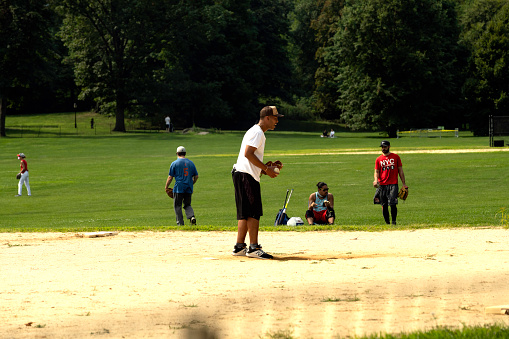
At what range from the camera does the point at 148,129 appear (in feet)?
287

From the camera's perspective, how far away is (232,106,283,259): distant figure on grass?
10.8m

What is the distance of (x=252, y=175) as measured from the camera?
10898 millimetres

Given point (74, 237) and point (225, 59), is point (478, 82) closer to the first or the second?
point (225, 59)

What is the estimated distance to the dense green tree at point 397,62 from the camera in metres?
77.6

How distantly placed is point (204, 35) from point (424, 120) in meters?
26.4

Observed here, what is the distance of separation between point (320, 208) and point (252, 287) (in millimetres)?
9069

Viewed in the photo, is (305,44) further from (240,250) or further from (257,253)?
(257,253)

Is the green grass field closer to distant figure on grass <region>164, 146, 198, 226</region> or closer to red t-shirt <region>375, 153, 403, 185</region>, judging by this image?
distant figure on grass <region>164, 146, 198, 226</region>

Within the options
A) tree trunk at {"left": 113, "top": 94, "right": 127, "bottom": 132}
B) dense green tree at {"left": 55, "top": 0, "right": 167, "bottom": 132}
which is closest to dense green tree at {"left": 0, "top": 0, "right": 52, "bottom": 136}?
dense green tree at {"left": 55, "top": 0, "right": 167, "bottom": 132}

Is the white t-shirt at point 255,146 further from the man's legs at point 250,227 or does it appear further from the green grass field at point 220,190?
the green grass field at point 220,190

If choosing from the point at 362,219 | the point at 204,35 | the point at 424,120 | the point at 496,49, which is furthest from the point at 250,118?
the point at 362,219

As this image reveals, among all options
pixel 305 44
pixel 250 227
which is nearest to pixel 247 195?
pixel 250 227

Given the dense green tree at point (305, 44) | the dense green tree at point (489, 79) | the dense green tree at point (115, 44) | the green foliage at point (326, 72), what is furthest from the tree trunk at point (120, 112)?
the dense green tree at point (305, 44)

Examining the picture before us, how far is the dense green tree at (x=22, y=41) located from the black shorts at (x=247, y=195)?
2447 inches
